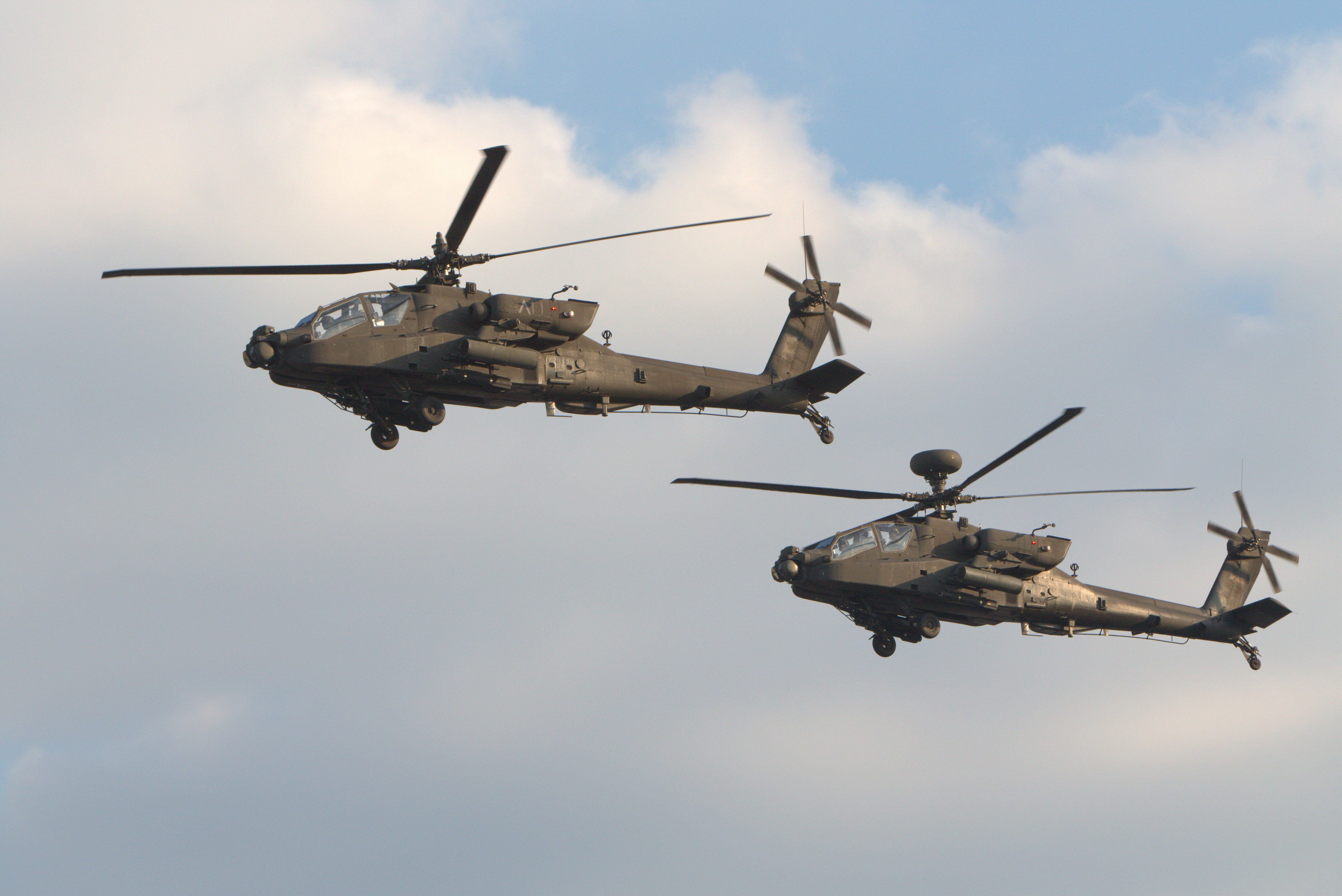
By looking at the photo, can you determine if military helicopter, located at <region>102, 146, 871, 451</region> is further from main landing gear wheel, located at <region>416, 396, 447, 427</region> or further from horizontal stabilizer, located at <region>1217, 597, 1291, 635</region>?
horizontal stabilizer, located at <region>1217, 597, 1291, 635</region>

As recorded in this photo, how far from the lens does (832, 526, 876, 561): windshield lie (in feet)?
136

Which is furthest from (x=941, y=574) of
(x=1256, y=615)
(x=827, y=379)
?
(x=1256, y=615)

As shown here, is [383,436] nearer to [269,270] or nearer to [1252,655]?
[269,270]

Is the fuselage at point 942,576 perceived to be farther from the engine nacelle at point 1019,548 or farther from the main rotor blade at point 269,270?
the main rotor blade at point 269,270

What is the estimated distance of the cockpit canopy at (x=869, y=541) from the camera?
41.3m

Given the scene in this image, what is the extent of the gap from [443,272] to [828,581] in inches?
520

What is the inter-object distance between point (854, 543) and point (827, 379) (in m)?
4.86

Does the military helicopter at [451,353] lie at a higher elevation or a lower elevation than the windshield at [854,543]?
higher

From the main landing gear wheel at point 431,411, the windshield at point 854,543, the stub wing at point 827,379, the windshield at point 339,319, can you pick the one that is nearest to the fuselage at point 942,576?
the windshield at point 854,543

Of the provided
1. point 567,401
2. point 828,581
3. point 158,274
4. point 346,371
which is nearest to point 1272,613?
point 828,581

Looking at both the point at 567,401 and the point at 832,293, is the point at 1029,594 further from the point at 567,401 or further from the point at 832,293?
the point at 567,401

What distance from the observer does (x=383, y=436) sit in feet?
124

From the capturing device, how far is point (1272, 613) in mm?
47750

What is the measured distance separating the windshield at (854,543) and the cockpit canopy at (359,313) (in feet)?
43.8
